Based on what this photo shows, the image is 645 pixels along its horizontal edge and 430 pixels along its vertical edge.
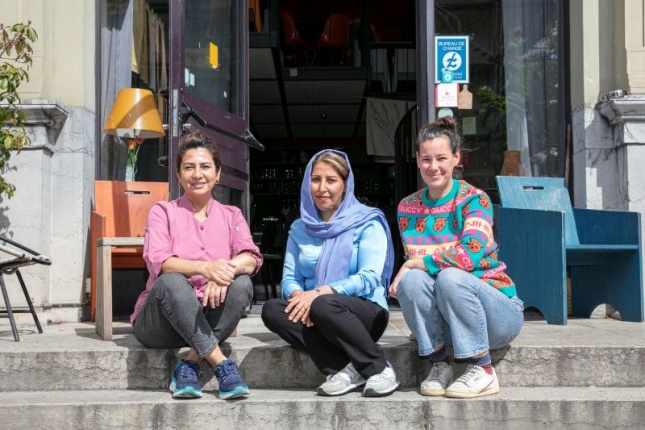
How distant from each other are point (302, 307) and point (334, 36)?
8044 millimetres

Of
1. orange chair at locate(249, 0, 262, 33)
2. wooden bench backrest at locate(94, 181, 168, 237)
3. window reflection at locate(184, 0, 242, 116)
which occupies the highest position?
orange chair at locate(249, 0, 262, 33)

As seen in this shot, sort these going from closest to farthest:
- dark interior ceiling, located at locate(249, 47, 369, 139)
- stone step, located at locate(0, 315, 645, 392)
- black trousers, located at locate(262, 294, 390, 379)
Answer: black trousers, located at locate(262, 294, 390, 379)
stone step, located at locate(0, 315, 645, 392)
dark interior ceiling, located at locate(249, 47, 369, 139)

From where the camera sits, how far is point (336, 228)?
12.9ft

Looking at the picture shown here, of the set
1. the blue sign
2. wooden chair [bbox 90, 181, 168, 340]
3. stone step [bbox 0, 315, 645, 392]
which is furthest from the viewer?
the blue sign

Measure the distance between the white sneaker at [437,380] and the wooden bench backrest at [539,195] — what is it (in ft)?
6.38

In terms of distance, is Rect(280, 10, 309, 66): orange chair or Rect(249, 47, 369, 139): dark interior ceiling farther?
Rect(280, 10, 309, 66): orange chair

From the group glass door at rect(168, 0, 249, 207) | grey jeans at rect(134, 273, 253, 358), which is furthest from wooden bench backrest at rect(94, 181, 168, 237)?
grey jeans at rect(134, 273, 253, 358)

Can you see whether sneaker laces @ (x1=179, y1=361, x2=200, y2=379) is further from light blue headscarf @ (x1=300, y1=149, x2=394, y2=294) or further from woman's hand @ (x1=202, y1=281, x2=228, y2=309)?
light blue headscarf @ (x1=300, y1=149, x2=394, y2=294)

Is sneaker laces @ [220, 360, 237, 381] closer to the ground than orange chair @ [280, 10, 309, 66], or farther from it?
closer to the ground

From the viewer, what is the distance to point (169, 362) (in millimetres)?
3982

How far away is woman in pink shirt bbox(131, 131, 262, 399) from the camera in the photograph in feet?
12.1

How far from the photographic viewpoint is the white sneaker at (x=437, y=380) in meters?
3.66

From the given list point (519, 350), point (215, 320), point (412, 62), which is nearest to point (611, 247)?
point (519, 350)

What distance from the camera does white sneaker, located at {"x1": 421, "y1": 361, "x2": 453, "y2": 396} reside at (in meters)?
3.66
